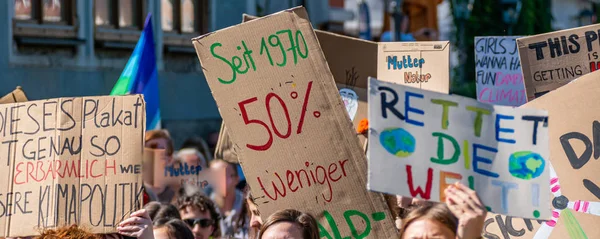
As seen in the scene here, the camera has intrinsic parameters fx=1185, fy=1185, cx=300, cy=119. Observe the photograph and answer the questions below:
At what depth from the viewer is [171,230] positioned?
507 centimetres

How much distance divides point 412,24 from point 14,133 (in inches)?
518

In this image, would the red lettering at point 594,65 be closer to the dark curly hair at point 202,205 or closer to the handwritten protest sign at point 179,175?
the dark curly hair at point 202,205

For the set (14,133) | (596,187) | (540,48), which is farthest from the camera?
(540,48)

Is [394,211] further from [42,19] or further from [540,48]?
[42,19]

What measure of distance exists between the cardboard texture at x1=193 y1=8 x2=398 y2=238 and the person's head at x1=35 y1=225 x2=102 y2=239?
64 centimetres

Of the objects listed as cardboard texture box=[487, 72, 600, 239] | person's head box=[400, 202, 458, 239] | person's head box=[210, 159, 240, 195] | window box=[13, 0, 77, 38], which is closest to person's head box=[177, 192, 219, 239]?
person's head box=[210, 159, 240, 195]

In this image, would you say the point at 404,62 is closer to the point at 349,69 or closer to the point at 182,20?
the point at 349,69

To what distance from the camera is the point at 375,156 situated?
11.4ft

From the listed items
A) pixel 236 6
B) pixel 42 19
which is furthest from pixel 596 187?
pixel 236 6

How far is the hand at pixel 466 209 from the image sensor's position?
11.0ft

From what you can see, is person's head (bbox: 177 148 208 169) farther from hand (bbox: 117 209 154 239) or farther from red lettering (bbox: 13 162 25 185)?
hand (bbox: 117 209 154 239)

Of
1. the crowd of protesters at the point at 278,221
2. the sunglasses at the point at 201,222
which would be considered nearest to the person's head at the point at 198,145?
the crowd of protesters at the point at 278,221

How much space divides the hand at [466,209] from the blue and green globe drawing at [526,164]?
0.17 metres

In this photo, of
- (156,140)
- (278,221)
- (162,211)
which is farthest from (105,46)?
(278,221)
